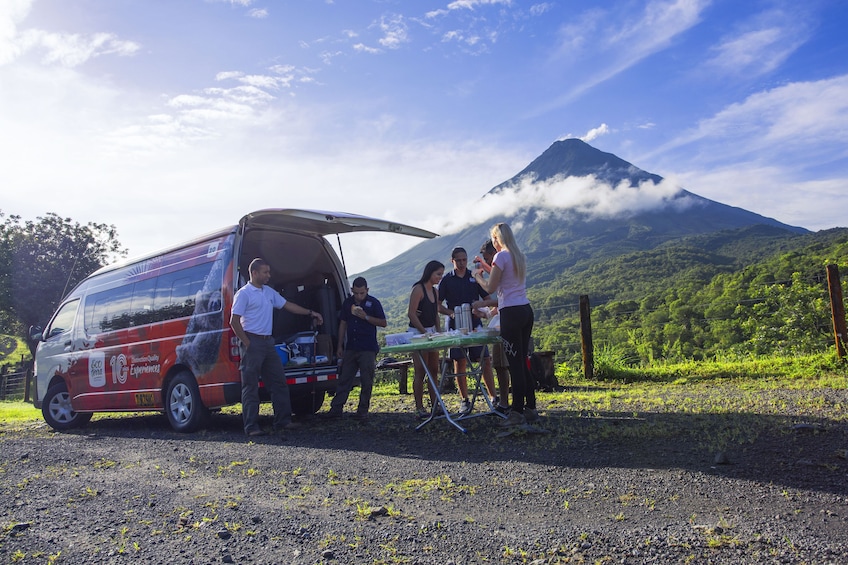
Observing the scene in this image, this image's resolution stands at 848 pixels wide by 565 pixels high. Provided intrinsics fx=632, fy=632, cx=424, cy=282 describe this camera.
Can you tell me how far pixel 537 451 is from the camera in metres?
4.55

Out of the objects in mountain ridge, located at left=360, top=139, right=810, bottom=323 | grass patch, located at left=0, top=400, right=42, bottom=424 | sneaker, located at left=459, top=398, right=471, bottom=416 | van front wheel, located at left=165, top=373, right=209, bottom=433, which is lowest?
grass patch, located at left=0, top=400, right=42, bottom=424

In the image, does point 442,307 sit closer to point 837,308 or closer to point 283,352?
point 283,352

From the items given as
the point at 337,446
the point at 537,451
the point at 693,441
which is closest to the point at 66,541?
the point at 337,446

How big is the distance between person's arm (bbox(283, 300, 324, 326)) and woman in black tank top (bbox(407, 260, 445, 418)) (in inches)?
45.6

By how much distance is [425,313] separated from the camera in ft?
21.6

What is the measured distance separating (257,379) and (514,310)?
2.72 m

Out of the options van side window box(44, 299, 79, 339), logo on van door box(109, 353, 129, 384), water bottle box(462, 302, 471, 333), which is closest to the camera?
→ water bottle box(462, 302, 471, 333)

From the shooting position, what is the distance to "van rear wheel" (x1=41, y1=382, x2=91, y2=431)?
329 inches

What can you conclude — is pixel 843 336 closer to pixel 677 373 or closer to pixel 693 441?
pixel 677 373

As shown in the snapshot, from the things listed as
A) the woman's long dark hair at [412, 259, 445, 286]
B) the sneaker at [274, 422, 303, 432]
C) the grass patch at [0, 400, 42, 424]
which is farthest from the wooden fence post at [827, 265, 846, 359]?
the grass patch at [0, 400, 42, 424]

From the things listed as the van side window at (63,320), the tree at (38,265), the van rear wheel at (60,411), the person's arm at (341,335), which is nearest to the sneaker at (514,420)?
the person's arm at (341,335)

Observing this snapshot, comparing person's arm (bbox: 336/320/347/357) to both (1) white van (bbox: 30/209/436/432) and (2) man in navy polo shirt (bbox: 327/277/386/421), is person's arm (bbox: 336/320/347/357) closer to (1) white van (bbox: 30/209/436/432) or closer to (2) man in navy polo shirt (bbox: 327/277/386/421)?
(2) man in navy polo shirt (bbox: 327/277/386/421)

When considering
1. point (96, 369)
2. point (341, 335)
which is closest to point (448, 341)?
point (341, 335)

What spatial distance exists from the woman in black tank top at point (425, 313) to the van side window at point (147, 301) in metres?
2.00
